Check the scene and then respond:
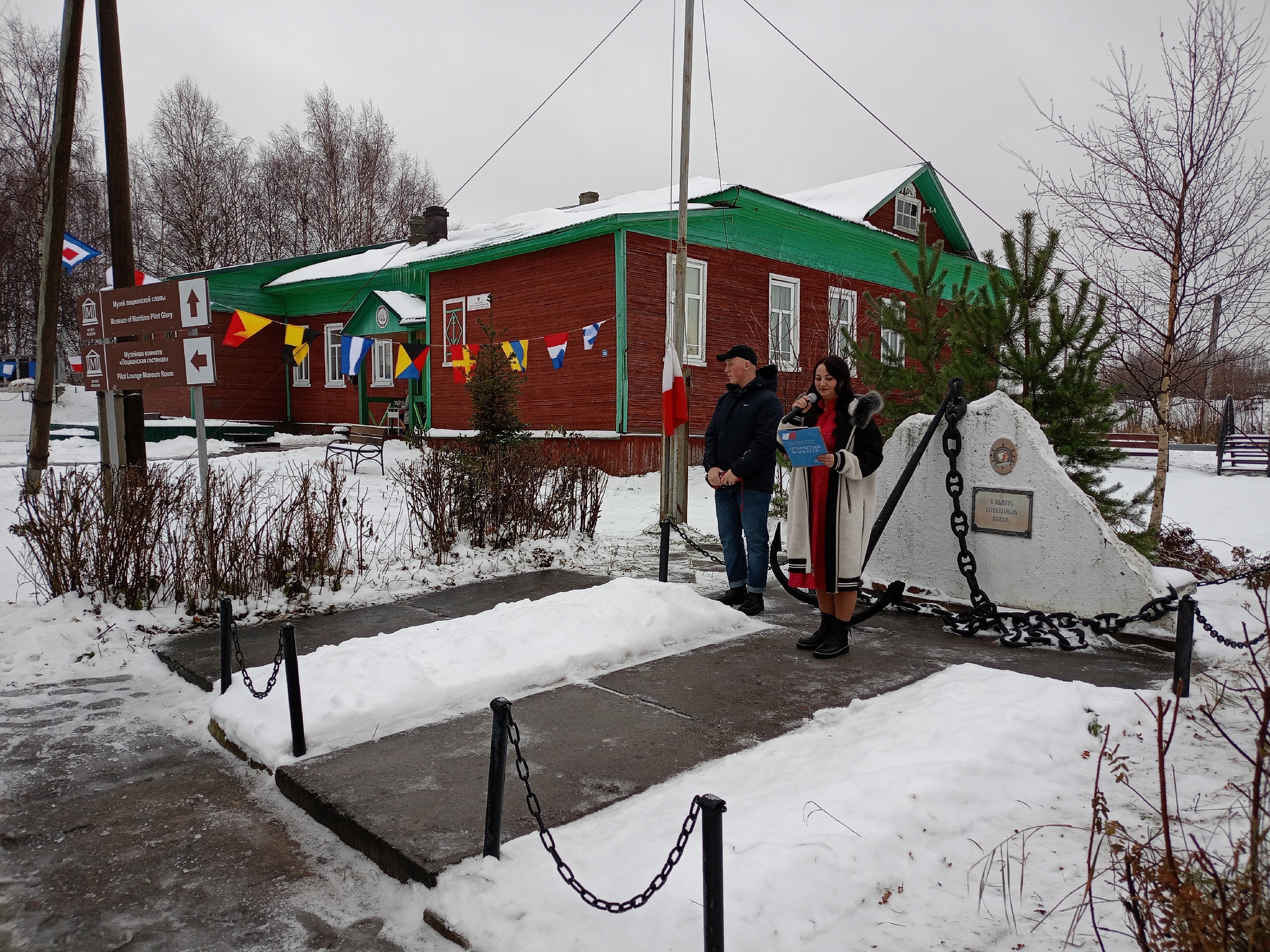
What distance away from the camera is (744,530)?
654 centimetres

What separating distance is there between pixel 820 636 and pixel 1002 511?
185cm

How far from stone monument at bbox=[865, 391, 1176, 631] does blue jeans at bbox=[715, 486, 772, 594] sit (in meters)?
1.28

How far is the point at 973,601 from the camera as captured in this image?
6.20m

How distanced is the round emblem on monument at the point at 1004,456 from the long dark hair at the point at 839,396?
5.14ft

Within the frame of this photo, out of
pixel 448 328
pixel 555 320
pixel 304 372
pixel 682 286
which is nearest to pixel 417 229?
pixel 304 372

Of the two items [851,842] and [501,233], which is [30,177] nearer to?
[501,233]

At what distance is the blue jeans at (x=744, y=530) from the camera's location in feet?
20.3

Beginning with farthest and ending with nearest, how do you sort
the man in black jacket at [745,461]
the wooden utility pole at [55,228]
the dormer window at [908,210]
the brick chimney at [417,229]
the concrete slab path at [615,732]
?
the brick chimney at [417,229] → the dormer window at [908,210] → the wooden utility pole at [55,228] → the man in black jacket at [745,461] → the concrete slab path at [615,732]

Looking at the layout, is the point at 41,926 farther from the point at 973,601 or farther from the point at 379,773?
the point at 973,601

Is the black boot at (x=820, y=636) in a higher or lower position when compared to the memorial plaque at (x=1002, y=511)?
lower

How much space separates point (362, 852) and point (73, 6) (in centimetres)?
983

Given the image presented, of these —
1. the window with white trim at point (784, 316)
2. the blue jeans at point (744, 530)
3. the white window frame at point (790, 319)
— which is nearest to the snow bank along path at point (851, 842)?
the blue jeans at point (744, 530)

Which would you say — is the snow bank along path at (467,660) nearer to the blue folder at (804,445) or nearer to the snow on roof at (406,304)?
the blue folder at (804,445)

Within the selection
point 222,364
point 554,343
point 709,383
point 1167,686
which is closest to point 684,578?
point 1167,686
